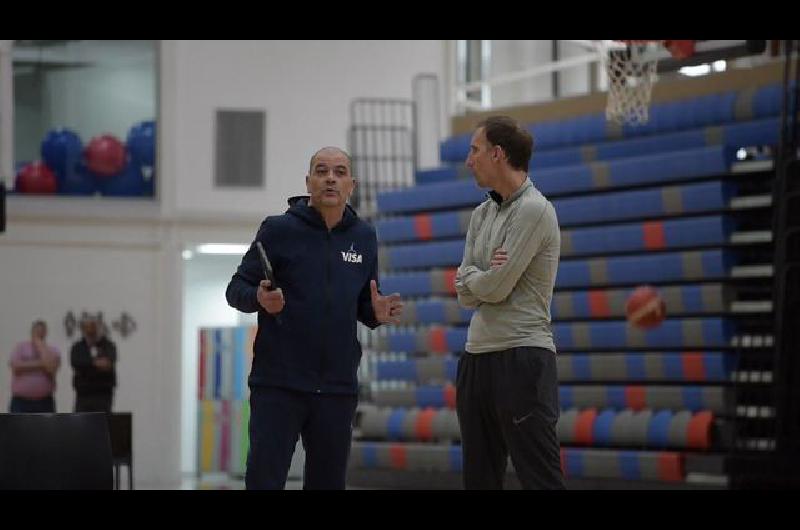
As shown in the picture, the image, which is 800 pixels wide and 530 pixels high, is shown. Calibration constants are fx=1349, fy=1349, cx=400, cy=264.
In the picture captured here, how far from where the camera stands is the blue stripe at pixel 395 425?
12258 millimetres

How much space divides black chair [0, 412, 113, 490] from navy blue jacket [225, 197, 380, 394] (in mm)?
594

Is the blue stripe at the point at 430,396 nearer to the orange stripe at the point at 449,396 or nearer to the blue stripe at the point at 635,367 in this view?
the orange stripe at the point at 449,396

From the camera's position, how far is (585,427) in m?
10.8

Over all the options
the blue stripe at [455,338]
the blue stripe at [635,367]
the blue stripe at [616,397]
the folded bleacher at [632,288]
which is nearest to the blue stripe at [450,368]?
the folded bleacher at [632,288]

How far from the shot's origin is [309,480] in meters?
4.44

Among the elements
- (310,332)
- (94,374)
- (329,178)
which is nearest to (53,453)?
(310,332)

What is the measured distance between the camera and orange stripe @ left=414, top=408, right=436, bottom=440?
12.0 meters

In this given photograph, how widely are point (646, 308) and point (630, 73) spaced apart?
192cm

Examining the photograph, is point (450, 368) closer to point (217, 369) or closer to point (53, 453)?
point (217, 369)

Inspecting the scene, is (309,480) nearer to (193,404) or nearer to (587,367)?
(587,367)

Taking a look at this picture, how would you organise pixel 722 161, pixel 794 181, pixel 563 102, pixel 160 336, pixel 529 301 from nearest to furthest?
pixel 529 301, pixel 794 181, pixel 722 161, pixel 563 102, pixel 160 336

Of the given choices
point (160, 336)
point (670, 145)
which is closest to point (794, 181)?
point (670, 145)

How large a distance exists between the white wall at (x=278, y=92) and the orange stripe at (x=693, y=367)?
22.2 ft
